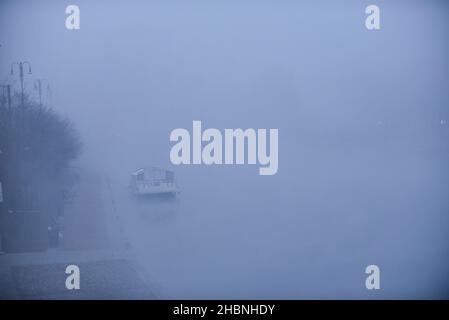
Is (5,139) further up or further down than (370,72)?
further down

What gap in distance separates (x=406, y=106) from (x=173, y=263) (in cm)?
115

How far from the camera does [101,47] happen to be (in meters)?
1.83

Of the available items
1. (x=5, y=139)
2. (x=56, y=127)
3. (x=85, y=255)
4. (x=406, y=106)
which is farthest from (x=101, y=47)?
(x=406, y=106)

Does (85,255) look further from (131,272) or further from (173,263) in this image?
(173,263)

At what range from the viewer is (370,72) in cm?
187

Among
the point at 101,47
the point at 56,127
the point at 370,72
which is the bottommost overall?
the point at 56,127

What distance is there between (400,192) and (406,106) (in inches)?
14.0
